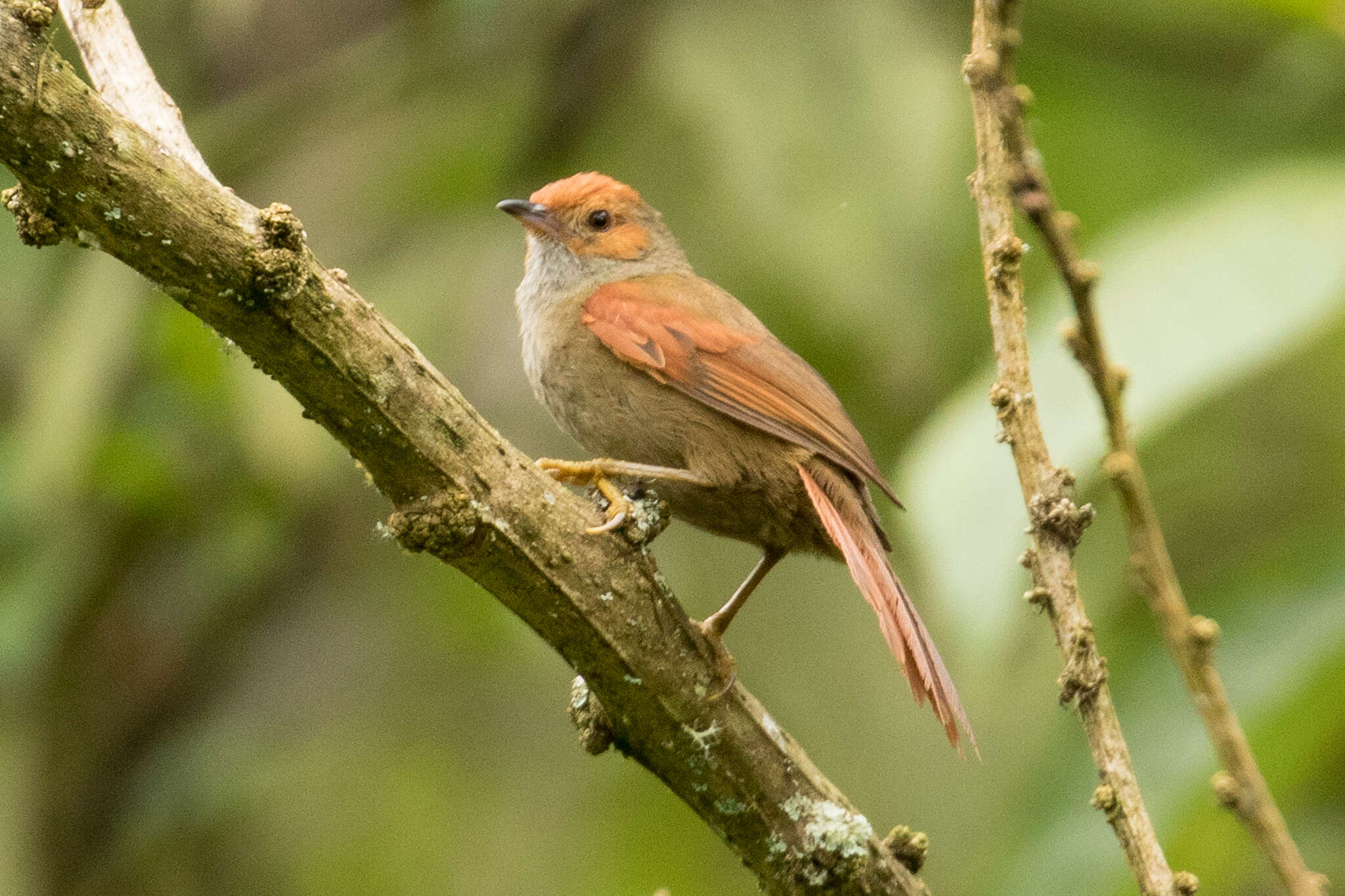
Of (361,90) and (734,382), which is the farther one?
(361,90)

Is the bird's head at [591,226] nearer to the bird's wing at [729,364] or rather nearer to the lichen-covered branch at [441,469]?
the bird's wing at [729,364]

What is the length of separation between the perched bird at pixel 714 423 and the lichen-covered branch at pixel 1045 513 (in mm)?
758

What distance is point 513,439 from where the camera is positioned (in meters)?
4.80

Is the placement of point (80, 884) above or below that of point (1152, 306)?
below

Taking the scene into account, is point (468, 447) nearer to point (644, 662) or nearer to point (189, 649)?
point (644, 662)

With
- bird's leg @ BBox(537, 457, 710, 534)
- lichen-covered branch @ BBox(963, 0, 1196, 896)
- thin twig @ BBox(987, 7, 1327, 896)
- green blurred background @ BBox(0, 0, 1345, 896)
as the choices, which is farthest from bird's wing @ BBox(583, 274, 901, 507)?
thin twig @ BBox(987, 7, 1327, 896)

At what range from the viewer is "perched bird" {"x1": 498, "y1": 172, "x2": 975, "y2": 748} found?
10.0 feet

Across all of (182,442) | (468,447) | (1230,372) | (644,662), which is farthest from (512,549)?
(182,442)

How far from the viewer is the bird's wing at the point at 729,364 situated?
3100 mm

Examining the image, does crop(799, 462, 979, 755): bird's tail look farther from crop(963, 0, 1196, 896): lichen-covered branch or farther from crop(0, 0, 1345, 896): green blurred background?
crop(0, 0, 1345, 896): green blurred background

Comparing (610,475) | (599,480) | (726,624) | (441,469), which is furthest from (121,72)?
(726,624)

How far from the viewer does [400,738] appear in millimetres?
5730

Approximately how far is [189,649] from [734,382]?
3006 mm

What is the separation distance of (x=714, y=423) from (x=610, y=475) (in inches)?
10.2
